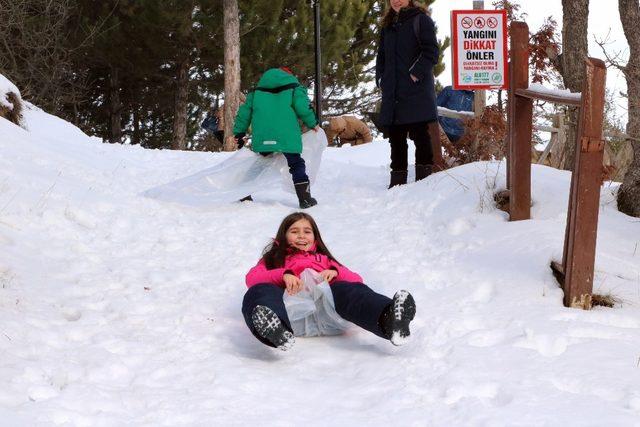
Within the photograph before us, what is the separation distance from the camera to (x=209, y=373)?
3447 millimetres

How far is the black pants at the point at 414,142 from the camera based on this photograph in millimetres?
7723

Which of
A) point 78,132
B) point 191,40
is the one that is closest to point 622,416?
point 78,132

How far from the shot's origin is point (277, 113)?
299 inches

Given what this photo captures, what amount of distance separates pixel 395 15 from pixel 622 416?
5554 mm

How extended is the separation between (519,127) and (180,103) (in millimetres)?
Answer: 14890

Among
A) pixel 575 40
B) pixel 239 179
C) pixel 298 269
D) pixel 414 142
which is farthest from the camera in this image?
pixel 239 179

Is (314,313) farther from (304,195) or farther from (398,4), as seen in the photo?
(398,4)

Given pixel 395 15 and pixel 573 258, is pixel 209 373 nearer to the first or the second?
pixel 573 258

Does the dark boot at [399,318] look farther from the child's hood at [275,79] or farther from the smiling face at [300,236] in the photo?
the child's hood at [275,79]

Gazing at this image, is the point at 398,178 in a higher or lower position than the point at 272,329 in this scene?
higher

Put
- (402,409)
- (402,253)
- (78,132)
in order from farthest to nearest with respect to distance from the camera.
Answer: (78,132), (402,253), (402,409)

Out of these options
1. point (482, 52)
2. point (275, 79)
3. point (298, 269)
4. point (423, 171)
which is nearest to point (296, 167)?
point (275, 79)

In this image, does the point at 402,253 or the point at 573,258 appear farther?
the point at 402,253

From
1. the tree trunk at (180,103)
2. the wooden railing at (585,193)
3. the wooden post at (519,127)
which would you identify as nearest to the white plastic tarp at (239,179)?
the wooden post at (519,127)
